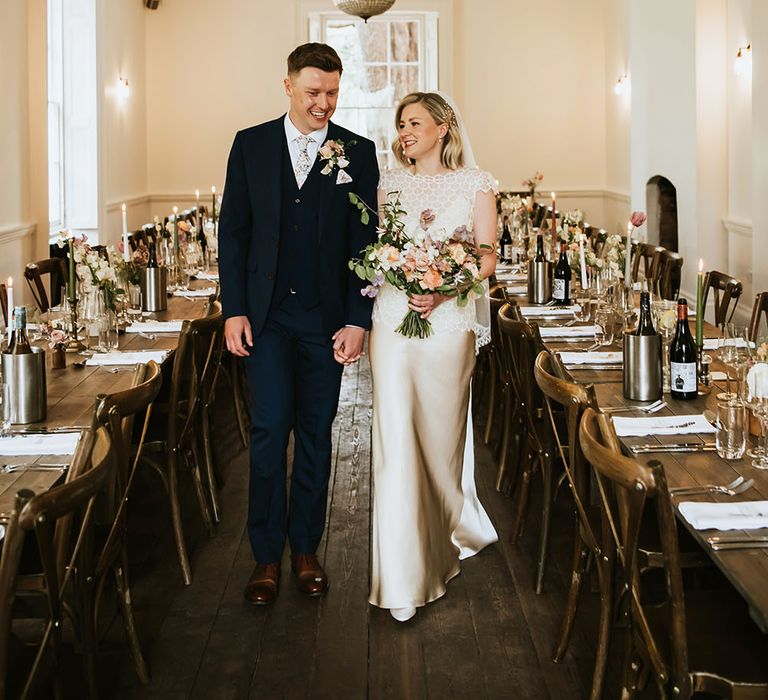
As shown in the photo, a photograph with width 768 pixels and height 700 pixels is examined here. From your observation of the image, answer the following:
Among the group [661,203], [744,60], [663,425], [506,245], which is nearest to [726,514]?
[663,425]

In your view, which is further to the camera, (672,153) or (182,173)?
(182,173)

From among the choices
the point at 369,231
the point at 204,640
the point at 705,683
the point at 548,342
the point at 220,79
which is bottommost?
the point at 204,640

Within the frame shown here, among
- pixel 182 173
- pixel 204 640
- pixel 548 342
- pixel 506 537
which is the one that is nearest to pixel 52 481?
pixel 204 640

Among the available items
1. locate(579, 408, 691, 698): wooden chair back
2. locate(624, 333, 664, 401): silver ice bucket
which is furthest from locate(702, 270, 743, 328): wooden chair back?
locate(579, 408, 691, 698): wooden chair back

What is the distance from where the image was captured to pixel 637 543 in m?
2.35

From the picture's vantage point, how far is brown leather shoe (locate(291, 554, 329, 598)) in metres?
3.83

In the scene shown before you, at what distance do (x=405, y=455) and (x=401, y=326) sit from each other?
17.5 inches

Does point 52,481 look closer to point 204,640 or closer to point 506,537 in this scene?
point 204,640

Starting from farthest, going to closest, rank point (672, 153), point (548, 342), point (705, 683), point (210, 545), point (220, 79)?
point (220, 79)
point (672, 153)
point (548, 342)
point (210, 545)
point (705, 683)

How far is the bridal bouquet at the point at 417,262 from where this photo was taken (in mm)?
3512

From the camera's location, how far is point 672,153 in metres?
10.4

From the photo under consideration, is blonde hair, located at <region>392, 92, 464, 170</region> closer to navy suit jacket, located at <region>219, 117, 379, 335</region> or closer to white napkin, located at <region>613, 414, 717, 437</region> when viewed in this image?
navy suit jacket, located at <region>219, 117, 379, 335</region>

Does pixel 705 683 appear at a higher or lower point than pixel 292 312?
lower

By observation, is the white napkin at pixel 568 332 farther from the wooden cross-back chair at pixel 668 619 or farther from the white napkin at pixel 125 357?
the wooden cross-back chair at pixel 668 619
